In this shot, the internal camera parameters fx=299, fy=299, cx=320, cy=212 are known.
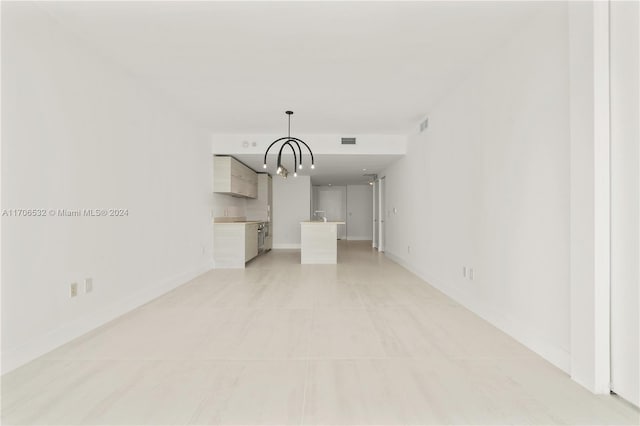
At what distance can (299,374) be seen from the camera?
1.88m

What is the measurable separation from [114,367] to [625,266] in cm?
311

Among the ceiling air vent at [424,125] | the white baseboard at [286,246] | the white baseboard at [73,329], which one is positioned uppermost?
the ceiling air vent at [424,125]

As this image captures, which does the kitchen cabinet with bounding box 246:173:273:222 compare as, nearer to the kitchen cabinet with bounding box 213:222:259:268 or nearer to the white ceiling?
the kitchen cabinet with bounding box 213:222:259:268

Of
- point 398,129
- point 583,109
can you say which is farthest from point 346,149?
point 583,109

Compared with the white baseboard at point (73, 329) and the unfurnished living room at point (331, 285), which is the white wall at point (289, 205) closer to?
the unfurnished living room at point (331, 285)

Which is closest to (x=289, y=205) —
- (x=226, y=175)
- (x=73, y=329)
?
(x=226, y=175)

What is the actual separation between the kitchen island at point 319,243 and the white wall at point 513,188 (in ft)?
8.71

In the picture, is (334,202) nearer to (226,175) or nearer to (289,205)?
(289,205)

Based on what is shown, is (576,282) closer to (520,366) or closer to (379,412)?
(520,366)

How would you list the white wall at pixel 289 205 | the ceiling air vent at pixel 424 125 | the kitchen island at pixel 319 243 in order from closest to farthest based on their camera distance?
the ceiling air vent at pixel 424 125 → the kitchen island at pixel 319 243 → the white wall at pixel 289 205

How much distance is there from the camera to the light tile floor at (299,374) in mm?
1511

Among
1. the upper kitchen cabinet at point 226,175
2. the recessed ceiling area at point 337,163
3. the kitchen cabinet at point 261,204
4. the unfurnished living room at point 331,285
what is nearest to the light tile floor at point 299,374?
the unfurnished living room at point 331,285

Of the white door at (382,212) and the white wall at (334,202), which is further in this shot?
the white wall at (334,202)

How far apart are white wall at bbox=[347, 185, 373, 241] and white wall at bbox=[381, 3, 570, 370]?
779cm
